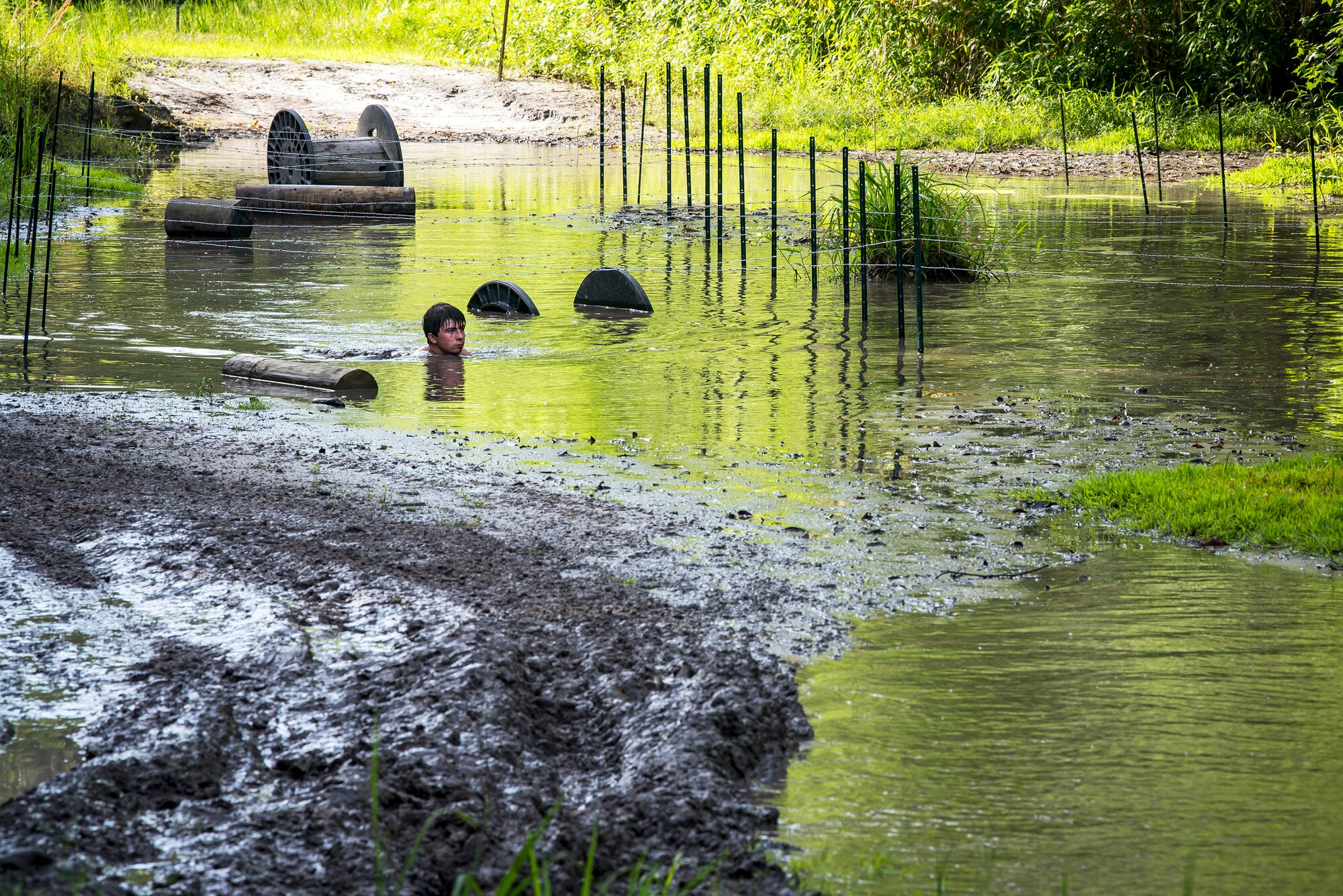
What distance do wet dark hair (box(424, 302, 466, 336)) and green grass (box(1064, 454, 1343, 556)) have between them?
5.26m

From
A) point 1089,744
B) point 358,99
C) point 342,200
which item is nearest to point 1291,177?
point 342,200

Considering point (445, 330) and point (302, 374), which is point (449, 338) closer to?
point (445, 330)

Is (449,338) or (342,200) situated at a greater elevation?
(342,200)

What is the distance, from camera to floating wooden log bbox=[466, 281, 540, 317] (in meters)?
12.6

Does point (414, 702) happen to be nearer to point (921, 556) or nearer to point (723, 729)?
point (723, 729)

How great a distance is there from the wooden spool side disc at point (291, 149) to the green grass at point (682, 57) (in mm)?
3658

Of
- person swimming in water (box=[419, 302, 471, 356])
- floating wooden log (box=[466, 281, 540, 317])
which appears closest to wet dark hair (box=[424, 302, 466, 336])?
person swimming in water (box=[419, 302, 471, 356])

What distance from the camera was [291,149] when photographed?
2161 centimetres

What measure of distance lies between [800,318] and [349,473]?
6.07 metres

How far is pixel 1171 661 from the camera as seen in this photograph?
4.77 meters

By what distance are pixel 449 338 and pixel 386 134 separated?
1268 centimetres

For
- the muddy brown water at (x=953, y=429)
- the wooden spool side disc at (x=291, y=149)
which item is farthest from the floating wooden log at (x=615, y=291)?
the wooden spool side disc at (x=291, y=149)

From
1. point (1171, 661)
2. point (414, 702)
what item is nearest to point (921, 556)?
point (1171, 661)

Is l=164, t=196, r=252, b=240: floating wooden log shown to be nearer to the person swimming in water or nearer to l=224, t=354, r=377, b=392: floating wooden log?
the person swimming in water
